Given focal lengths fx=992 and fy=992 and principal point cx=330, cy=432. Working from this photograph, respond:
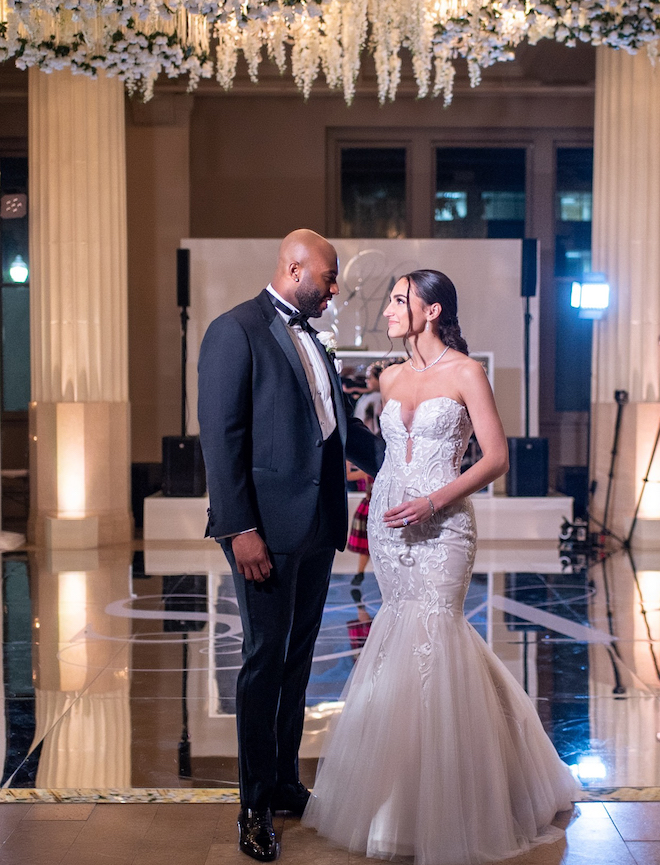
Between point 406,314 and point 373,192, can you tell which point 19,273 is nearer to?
point 373,192

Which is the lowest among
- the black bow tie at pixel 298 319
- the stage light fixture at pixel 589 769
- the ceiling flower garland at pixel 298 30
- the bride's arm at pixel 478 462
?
the stage light fixture at pixel 589 769

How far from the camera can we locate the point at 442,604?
256 centimetres

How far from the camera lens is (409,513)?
8.19ft

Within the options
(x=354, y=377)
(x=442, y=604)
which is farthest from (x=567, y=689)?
(x=354, y=377)

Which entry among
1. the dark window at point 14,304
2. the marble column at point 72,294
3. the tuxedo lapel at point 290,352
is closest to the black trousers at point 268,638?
the tuxedo lapel at point 290,352

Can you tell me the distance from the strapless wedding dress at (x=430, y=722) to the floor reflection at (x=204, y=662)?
1.68 feet

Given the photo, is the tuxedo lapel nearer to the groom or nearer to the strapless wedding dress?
the groom

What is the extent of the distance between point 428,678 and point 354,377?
614 cm

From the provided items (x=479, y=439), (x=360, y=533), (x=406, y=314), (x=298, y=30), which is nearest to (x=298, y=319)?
(x=406, y=314)

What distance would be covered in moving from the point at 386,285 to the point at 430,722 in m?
6.88

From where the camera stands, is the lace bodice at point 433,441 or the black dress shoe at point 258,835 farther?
the lace bodice at point 433,441

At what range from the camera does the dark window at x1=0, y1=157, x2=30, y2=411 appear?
10.2 metres

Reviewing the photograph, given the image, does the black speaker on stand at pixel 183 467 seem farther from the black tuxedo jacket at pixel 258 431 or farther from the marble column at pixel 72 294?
the black tuxedo jacket at pixel 258 431

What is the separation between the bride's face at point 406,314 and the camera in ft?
8.64
